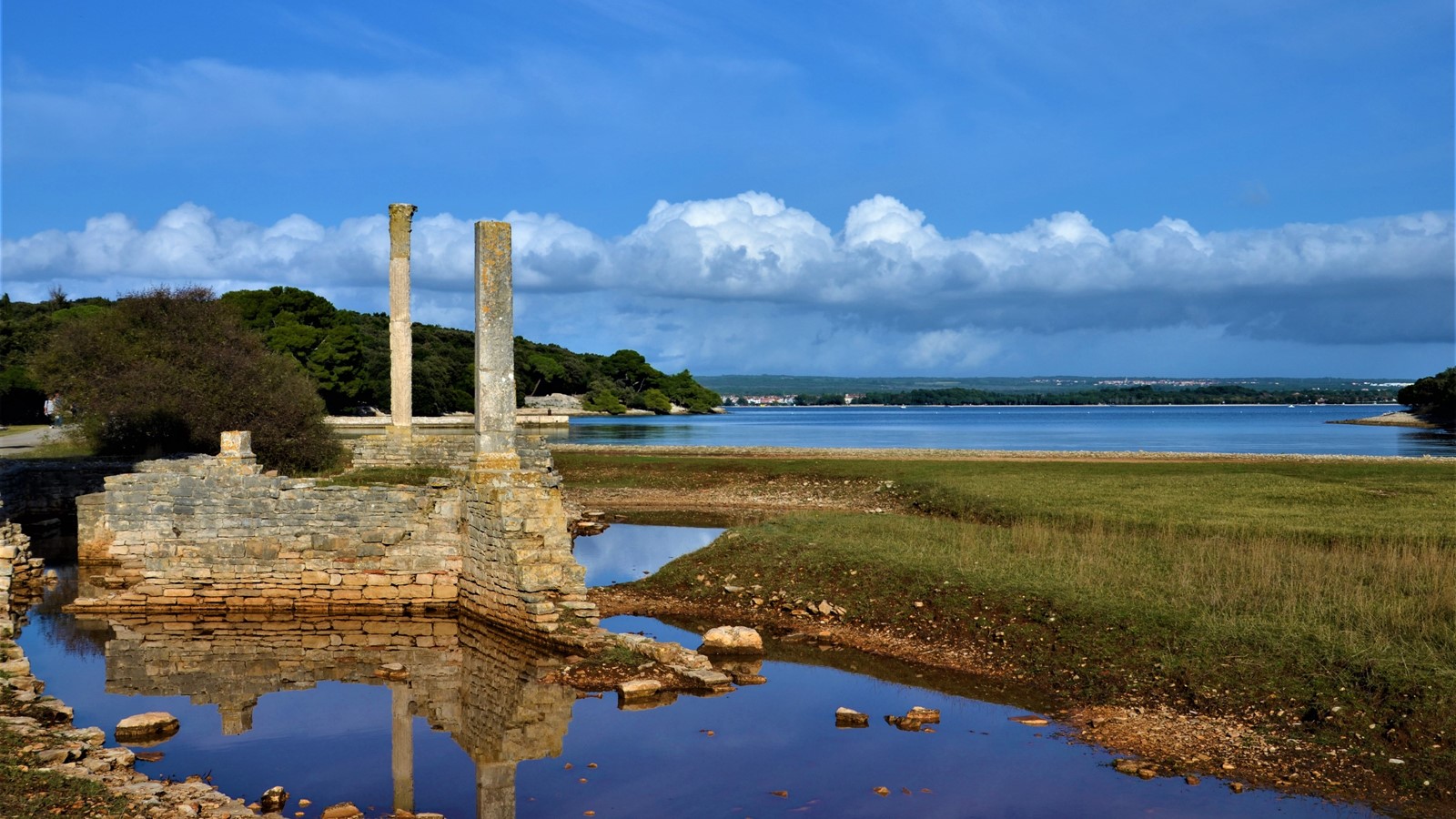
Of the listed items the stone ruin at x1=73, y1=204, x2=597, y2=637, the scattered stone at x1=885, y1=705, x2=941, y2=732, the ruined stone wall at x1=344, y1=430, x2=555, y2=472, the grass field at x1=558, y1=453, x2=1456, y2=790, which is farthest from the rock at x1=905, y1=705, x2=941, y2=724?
the ruined stone wall at x1=344, y1=430, x2=555, y2=472

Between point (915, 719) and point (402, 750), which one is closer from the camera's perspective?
point (402, 750)

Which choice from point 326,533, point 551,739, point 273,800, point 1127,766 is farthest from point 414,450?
point 1127,766

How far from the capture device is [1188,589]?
1486cm

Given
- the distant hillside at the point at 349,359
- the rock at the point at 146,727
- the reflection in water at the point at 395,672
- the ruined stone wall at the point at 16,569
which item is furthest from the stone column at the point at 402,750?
the distant hillside at the point at 349,359

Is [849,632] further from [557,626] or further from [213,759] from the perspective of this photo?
[213,759]

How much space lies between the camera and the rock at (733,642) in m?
14.7

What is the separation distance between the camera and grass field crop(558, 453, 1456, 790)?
1117 cm

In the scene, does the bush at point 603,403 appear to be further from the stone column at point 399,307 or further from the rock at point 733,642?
the rock at point 733,642

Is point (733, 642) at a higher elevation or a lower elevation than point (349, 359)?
lower

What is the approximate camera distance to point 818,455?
48.1 m

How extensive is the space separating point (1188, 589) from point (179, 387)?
28711 mm

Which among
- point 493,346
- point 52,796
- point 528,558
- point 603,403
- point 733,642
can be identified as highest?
point 493,346

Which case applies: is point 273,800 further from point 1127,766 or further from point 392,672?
point 1127,766

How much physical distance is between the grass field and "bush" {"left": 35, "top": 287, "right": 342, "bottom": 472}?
56.5ft
